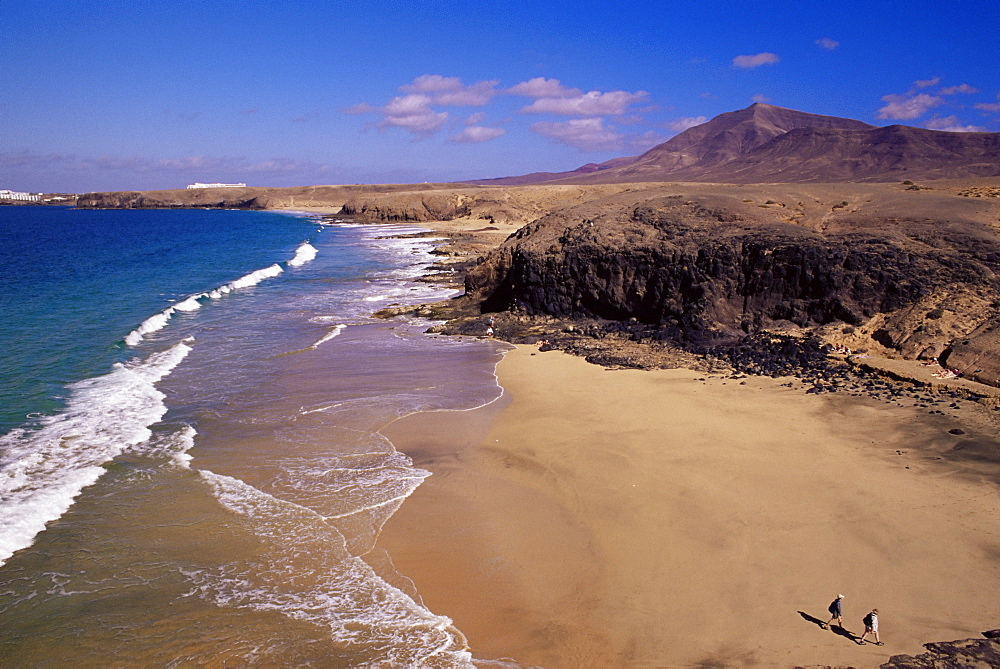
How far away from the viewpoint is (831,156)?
92.2 m

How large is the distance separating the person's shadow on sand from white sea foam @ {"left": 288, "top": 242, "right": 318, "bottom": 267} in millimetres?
38428

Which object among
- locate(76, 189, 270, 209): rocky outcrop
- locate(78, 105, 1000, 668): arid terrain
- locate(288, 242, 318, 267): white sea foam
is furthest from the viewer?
locate(76, 189, 270, 209): rocky outcrop

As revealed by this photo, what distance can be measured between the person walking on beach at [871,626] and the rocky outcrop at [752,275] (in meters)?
8.82

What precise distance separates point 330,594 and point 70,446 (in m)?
7.16

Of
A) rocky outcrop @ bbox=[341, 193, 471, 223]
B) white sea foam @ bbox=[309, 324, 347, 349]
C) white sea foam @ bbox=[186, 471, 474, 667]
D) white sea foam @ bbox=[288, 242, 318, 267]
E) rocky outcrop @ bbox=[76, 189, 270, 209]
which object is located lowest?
white sea foam @ bbox=[186, 471, 474, 667]

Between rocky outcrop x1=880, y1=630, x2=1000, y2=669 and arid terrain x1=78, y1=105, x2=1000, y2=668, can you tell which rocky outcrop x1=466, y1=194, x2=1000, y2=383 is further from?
rocky outcrop x1=880, y1=630, x2=1000, y2=669

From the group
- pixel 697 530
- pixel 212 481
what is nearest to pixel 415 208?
pixel 212 481

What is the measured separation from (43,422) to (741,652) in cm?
1315

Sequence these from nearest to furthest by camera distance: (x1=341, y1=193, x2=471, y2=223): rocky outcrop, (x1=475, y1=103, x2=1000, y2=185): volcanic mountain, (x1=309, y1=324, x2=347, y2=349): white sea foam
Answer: (x1=309, y1=324, x2=347, y2=349): white sea foam, (x1=475, y1=103, x2=1000, y2=185): volcanic mountain, (x1=341, y1=193, x2=471, y2=223): rocky outcrop

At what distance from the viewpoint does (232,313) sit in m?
25.1

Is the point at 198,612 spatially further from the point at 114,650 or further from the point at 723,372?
the point at 723,372

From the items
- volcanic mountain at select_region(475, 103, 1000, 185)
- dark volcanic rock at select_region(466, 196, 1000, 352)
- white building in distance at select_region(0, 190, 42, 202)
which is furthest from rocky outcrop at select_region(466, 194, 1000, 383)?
white building in distance at select_region(0, 190, 42, 202)

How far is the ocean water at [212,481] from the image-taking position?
692 centimetres

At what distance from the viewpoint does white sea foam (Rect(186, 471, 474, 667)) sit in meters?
6.71
